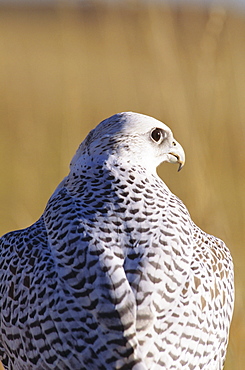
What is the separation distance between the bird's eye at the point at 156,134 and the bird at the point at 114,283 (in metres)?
0.32

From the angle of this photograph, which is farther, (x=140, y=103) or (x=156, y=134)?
(x=140, y=103)

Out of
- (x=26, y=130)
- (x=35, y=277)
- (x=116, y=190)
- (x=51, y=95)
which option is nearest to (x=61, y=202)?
(x=116, y=190)

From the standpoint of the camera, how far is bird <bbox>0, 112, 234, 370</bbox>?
286cm

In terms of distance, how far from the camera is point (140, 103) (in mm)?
12383

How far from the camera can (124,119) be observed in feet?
12.9

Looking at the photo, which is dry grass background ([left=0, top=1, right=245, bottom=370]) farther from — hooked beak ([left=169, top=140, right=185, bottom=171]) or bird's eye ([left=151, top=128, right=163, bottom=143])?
bird's eye ([left=151, top=128, right=163, bottom=143])

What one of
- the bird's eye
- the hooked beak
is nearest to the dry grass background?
the hooked beak

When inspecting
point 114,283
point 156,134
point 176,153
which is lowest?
point 114,283

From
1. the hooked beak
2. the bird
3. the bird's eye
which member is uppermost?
the bird's eye

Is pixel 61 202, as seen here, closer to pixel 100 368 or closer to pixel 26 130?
pixel 100 368

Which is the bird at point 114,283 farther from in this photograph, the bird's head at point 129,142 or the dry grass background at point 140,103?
the dry grass background at point 140,103

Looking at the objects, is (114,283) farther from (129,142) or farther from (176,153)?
(176,153)

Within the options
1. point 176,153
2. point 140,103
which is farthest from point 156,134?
point 140,103

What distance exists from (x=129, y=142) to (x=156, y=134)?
231mm
